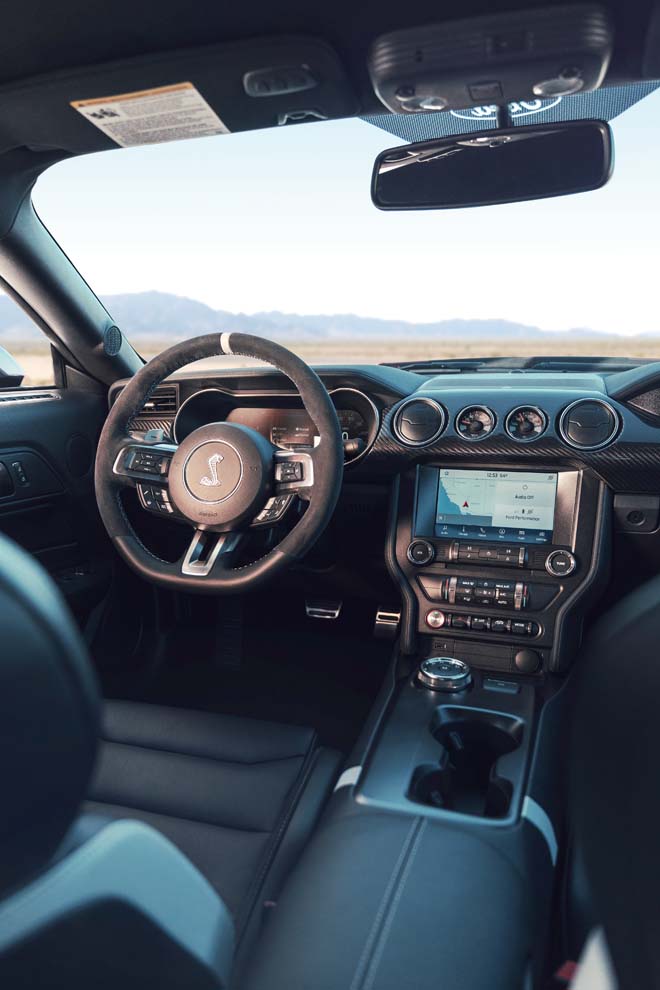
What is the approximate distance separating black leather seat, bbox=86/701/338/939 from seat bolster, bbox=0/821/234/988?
2.86ft

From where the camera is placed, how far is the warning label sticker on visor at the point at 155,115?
1.87 meters

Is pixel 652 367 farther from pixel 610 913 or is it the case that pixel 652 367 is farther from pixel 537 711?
pixel 610 913

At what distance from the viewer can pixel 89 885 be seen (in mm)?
689

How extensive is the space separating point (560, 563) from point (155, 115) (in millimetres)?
1664

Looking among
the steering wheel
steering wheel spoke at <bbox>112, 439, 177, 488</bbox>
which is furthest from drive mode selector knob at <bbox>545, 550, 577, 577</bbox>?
steering wheel spoke at <bbox>112, 439, 177, 488</bbox>

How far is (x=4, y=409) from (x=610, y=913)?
2448 mm

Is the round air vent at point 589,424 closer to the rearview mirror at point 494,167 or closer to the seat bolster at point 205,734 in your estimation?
the rearview mirror at point 494,167

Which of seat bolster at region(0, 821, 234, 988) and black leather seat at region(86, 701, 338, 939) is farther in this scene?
black leather seat at region(86, 701, 338, 939)

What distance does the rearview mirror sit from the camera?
199cm

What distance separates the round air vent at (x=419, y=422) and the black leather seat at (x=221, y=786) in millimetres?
969

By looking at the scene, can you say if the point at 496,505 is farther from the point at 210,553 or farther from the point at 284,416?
the point at 210,553

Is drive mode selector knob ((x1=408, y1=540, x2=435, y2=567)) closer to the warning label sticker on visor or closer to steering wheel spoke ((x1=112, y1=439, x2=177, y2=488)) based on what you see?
steering wheel spoke ((x1=112, y1=439, x2=177, y2=488))

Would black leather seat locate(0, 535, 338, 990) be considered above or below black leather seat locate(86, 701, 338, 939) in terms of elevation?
above

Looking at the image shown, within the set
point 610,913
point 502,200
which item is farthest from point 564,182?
point 610,913
